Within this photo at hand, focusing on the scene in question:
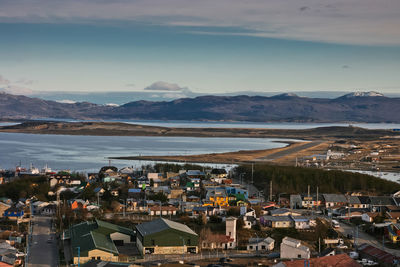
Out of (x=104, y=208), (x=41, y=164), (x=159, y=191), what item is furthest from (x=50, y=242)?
(x=41, y=164)

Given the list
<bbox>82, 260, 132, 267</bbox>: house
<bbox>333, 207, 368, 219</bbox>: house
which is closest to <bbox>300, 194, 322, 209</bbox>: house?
<bbox>333, 207, 368, 219</bbox>: house

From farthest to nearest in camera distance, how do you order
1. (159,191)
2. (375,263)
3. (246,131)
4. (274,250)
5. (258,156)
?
(246,131) → (258,156) → (159,191) → (274,250) → (375,263)

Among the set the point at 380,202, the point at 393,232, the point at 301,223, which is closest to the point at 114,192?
the point at 301,223

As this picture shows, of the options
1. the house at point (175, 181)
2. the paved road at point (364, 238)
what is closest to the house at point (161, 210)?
the house at point (175, 181)

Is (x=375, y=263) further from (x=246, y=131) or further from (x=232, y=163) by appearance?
(x=246, y=131)

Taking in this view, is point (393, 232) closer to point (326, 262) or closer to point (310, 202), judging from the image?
point (326, 262)

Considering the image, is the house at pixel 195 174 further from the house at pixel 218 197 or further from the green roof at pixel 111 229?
the green roof at pixel 111 229

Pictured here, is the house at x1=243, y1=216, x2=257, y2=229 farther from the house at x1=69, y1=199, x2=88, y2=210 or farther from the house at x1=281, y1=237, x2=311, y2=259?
the house at x1=69, y1=199, x2=88, y2=210
